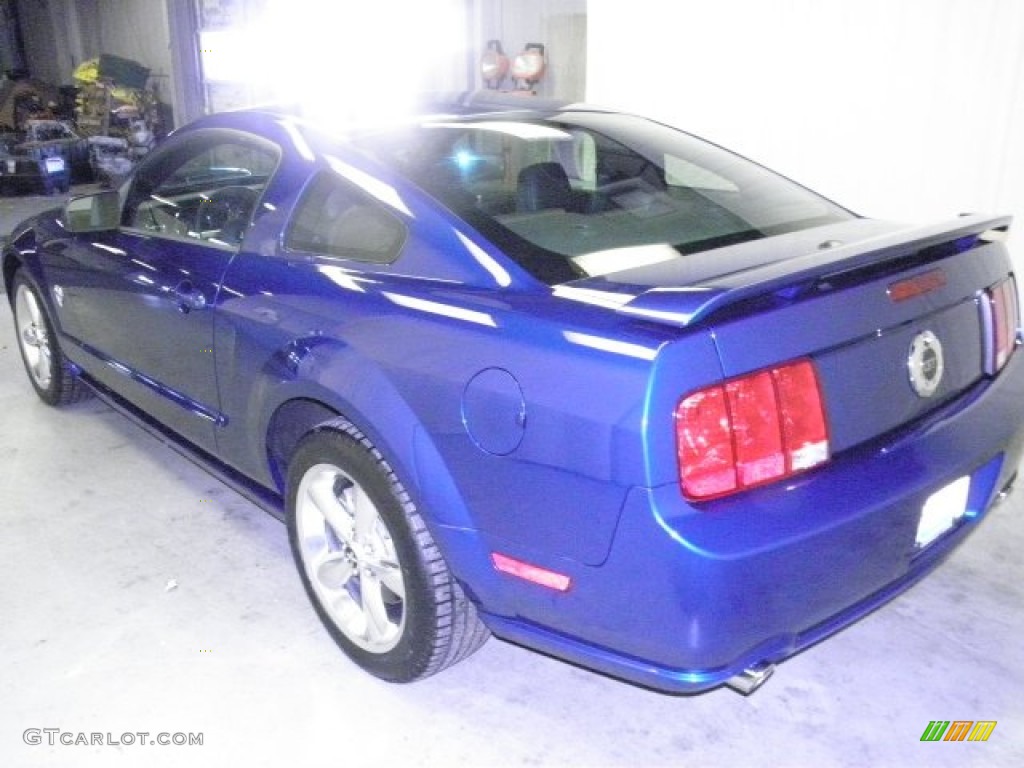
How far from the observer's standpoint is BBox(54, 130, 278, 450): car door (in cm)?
274

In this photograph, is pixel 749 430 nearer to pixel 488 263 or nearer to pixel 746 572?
pixel 746 572

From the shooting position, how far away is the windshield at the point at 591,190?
2.09 metres

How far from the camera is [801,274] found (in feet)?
5.71

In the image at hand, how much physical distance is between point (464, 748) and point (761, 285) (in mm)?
1236

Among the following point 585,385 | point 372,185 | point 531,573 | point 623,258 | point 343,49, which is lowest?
point 531,573

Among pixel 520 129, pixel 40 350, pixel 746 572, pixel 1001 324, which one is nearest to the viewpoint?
pixel 746 572

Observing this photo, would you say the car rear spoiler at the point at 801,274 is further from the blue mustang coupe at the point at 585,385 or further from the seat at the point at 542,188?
the seat at the point at 542,188

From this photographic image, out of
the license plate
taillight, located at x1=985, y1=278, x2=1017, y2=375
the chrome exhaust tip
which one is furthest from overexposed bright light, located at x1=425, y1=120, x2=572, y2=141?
the chrome exhaust tip

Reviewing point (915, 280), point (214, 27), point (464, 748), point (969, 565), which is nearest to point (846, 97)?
point (969, 565)

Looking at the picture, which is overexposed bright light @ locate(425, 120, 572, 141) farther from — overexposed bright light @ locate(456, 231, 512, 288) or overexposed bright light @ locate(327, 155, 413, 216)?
overexposed bright light @ locate(456, 231, 512, 288)

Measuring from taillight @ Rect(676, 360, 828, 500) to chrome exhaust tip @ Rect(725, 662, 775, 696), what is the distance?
0.39 m

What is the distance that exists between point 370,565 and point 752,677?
3.16 ft

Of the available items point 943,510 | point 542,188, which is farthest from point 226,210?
point 943,510

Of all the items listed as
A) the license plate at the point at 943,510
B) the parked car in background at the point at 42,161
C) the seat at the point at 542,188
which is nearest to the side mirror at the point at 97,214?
the seat at the point at 542,188
